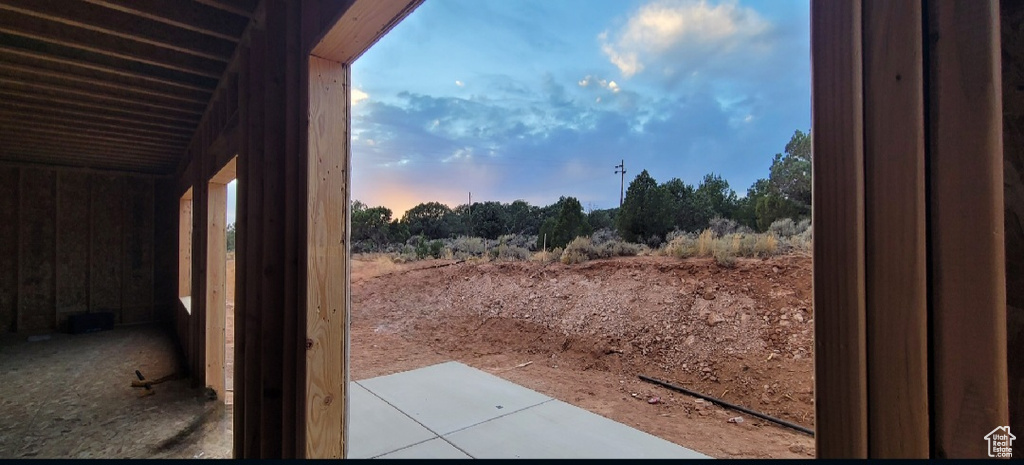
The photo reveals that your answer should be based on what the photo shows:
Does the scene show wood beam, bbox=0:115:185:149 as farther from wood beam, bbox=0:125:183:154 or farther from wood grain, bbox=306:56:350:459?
wood grain, bbox=306:56:350:459

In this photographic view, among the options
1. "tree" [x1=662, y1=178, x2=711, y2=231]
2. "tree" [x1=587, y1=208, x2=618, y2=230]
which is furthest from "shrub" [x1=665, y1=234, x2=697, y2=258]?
"tree" [x1=587, y1=208, x2=618, y2=230]

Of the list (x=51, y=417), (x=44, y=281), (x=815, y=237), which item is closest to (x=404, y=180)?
(x=44, y=281)

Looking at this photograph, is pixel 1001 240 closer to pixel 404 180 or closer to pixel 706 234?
pixel 706 234

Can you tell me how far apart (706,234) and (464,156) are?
49.1 feet

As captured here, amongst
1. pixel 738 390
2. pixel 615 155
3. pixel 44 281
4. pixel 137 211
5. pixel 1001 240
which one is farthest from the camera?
pixel 615 155

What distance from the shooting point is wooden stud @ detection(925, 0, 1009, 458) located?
1.56ft

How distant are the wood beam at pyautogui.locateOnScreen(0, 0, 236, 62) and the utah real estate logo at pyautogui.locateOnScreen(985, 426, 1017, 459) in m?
3.62

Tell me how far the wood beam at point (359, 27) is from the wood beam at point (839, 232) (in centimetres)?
121

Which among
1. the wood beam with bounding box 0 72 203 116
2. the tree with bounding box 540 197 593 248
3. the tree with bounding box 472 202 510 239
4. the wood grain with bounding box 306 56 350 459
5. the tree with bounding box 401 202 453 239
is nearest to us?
the wood grain with bounding box 306 56 350 459

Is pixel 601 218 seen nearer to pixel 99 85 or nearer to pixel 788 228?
pixel 788 228

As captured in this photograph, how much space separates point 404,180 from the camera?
55.8 ft

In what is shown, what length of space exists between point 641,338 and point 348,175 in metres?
5.45

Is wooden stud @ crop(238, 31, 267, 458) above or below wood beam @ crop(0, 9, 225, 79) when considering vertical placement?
below

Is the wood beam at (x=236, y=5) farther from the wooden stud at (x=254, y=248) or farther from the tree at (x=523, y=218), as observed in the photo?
the tree at (x=523, y=218)
